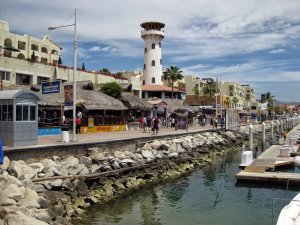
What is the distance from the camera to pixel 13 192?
15.6m

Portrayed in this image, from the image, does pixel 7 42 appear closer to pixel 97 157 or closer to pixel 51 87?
pixel 51 87

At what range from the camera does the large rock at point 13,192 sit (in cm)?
1534

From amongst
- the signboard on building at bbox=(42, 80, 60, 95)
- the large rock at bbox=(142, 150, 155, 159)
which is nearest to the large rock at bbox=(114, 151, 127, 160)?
the large rock at bbox=(142, 150, 155, 159)

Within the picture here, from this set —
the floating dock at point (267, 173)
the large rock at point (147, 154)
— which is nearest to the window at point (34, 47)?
the large rock at point (147, 154)

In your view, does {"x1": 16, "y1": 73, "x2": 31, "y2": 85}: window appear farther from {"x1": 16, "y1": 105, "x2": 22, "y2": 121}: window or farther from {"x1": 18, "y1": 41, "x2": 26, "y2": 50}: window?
{"x1": 16, "y1": 105, "x2": 22, "y2": 121}: window

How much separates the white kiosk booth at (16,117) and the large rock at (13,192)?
5.94 meters

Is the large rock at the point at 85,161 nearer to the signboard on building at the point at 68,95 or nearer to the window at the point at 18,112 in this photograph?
the window at the point at 18,112

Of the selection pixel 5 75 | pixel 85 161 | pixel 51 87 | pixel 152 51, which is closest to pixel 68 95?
pixel 51 87

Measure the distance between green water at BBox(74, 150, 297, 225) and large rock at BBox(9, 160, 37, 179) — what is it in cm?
327

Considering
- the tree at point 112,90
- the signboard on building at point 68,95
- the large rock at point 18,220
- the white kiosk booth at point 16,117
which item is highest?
the tree at point 112,90

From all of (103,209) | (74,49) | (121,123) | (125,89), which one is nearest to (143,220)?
(103,209)

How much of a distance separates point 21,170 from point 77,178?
331 cm

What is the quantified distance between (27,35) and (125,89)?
52.1 ft

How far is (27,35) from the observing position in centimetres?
5597
